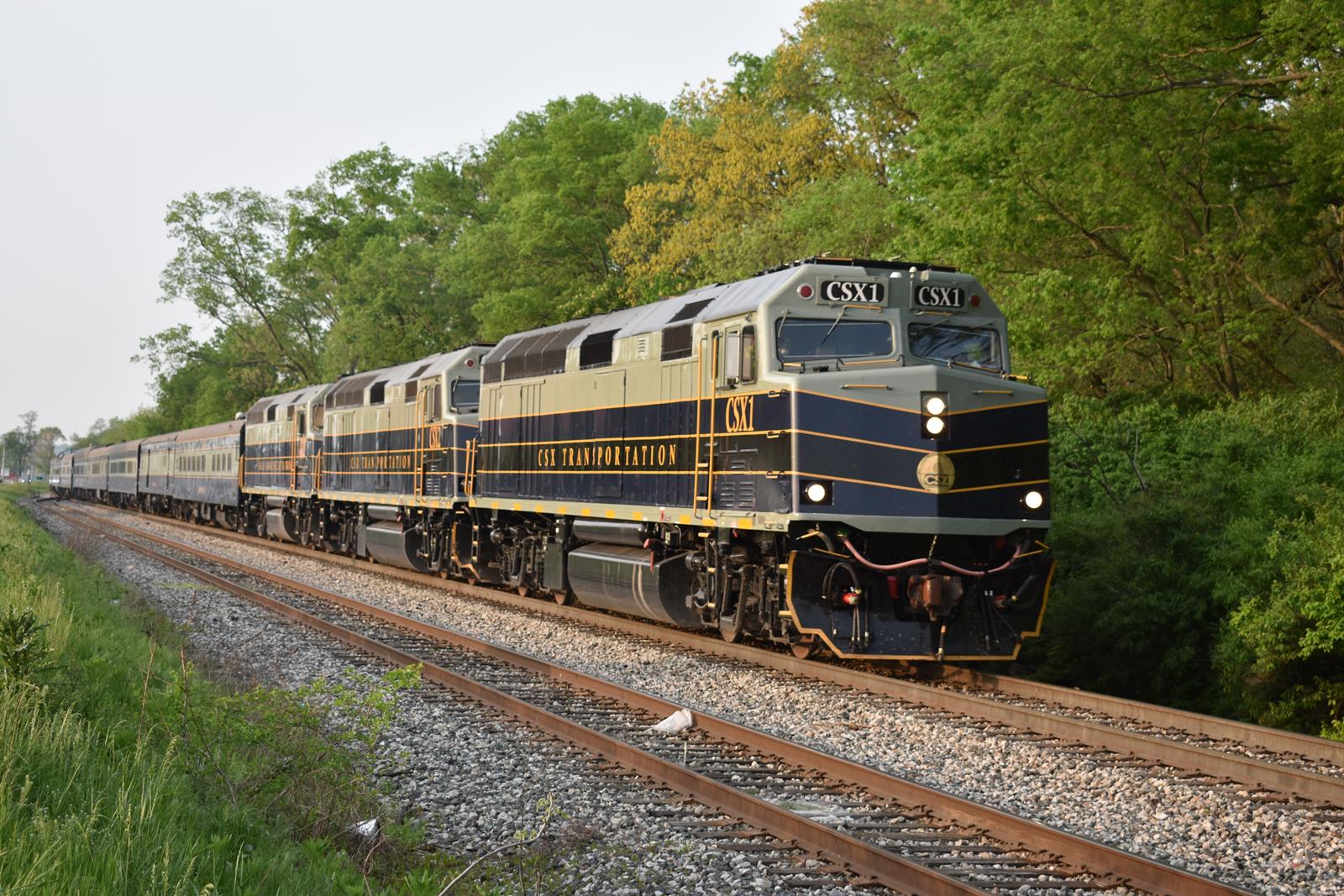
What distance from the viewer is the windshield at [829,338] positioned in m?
12.4

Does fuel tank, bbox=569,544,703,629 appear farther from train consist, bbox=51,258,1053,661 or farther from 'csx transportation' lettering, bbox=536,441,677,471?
'csx transportation' lettering, bbox=536,441,677,471

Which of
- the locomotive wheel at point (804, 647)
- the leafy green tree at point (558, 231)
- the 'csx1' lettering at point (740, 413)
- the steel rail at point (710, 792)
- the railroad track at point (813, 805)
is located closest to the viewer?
the steel rail at point (710, 792)

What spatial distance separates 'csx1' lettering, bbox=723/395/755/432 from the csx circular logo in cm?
181

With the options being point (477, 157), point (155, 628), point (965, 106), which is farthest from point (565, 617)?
point (477, 157)

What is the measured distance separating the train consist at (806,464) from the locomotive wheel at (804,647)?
3 cm

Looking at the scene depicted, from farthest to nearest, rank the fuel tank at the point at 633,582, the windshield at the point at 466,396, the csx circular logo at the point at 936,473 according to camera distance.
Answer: the windshield at the point at 466,396 < the fuel tank at the point at 633,582 < the csx circular logo at the point at 936,473

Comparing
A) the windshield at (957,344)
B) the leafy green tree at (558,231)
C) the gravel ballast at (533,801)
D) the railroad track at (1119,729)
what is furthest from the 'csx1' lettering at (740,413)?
the leafy green tree at (558,231)

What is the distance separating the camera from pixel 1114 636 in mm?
13336

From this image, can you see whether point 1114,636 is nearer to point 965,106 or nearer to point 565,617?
point 565,617

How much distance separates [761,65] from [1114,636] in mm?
31356

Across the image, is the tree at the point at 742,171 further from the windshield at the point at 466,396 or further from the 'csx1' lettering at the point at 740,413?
the 'csx1' lettering at the point at 740,413

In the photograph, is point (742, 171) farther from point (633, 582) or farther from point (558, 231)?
point (633, 582)

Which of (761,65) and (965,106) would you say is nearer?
(965,106)

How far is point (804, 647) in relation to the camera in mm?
13203
